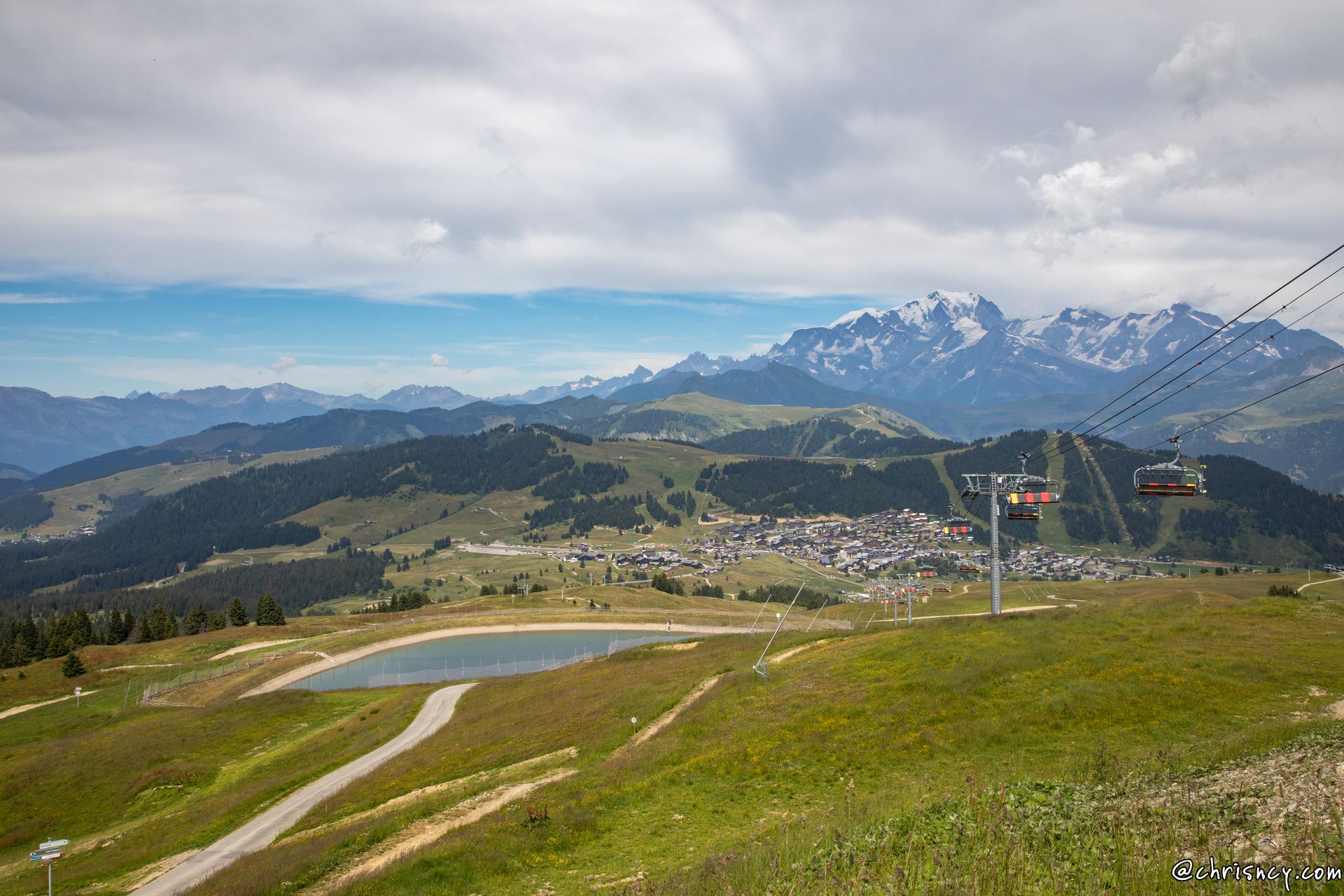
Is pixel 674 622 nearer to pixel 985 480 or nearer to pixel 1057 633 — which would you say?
pixel 985 480

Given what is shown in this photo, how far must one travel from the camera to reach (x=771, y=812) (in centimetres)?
2384

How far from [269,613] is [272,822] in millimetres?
114397

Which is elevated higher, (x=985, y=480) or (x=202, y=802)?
(x=985, y=480)

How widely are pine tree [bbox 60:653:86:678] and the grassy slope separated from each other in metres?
73.4

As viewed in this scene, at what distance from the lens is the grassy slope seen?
70.2 ft

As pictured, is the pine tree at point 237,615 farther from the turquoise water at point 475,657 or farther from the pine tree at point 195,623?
the turquoise water at point 475,657

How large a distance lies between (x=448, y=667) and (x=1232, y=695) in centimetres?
9783

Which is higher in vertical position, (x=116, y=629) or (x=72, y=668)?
(x=72, y=668)

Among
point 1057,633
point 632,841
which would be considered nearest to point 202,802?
point 632,841

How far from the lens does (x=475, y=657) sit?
367ft

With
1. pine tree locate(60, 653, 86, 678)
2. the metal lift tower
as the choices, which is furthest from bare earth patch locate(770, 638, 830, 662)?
pine tree locate(60, 653, 86, 678)

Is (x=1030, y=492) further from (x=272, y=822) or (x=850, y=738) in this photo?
(x=272, y=822)

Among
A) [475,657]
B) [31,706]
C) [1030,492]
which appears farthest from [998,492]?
[31,706]

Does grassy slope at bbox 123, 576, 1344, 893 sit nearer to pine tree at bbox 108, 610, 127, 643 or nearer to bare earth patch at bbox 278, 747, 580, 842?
bare earth patch at bbox 278, 747, 580, 842
